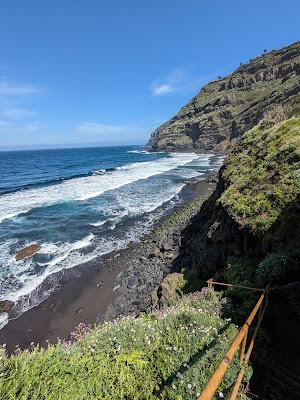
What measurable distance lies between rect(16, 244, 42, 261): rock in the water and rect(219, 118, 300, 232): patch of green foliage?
15.8 meters

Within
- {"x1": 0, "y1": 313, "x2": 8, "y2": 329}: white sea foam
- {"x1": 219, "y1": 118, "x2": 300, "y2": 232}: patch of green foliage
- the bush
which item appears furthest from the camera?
{"x1": 0, "y1": 313, "x2": 8, "y2": 329}: white sea foam

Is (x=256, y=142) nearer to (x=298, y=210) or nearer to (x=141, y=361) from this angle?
(x=298, y=210)

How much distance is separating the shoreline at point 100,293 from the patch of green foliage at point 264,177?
6286 millimetres

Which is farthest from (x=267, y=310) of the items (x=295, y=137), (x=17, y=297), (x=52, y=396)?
(x=17, y=297)

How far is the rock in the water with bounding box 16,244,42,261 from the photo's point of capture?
22.3 m

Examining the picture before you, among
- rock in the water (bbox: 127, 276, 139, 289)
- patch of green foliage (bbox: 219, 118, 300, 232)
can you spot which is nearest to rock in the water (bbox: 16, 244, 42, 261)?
rock in the water (bbox: 127, 276, 139, 289)

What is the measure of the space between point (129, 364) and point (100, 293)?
1247 cm

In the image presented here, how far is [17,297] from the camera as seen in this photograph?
16984mm

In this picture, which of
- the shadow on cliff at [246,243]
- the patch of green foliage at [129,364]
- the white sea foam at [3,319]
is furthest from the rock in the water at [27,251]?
the patch of green foliage at [129,364]

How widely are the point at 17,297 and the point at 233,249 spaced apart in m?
13.0

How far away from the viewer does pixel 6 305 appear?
53.5 ft

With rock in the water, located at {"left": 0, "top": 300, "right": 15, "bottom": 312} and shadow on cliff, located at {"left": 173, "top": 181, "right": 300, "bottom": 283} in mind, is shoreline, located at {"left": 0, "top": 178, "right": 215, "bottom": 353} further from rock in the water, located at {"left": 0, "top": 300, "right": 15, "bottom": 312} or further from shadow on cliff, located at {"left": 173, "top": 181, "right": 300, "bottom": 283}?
shadow on cliff, located at {"left": 173, "top": 181, "right": 300, "bottom": 283}

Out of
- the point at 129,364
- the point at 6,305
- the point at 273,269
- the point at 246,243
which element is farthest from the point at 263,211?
the point at 6,305

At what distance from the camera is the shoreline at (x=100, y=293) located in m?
14.7
